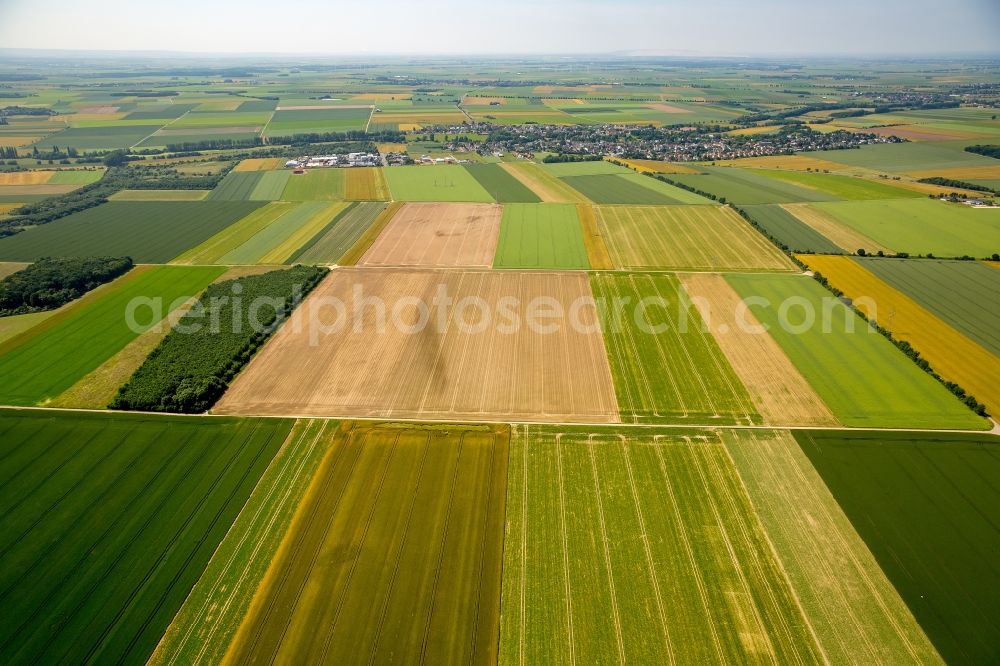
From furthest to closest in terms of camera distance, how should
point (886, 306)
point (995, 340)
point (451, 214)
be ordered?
point (451, 214), point (886, 306), point (995, 340)

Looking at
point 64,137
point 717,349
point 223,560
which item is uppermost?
point 64,137

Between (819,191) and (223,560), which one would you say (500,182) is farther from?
(223,560)

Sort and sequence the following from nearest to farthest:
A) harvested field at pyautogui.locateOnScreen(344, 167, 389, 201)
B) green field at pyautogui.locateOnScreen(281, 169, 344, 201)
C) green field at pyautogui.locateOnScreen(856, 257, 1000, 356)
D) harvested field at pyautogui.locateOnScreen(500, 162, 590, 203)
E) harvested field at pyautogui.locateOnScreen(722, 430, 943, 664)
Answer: harvested field at pyautogui.locateOnScreen(722, 430, 943, 664) → green field at pyautogui.locateOnScreen(856, 257, 1000, 356) → harvested field at pyautogui.locateOnScreen(500, 162, 590, 203) → harvested field at pyautogui.locateOnScreen(344, 167, 389, 201) → green field at pyautogui.locateOnScreen(281, 169, 344, 201)

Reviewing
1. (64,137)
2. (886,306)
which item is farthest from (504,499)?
(64,137)

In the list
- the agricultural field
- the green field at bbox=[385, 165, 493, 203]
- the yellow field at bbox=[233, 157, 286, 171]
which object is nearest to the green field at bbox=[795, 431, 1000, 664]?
the agricultural field

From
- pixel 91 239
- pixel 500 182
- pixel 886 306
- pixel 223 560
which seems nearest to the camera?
pixel 223 560

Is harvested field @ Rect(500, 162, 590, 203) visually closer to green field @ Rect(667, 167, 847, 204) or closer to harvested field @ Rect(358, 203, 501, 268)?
harvested field @ Rect(358, 203, 501, 268)
